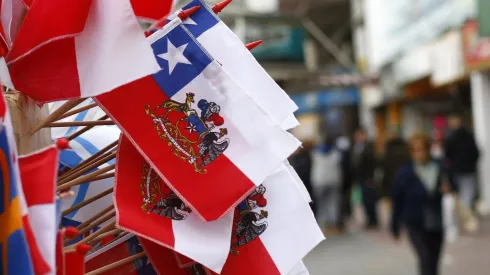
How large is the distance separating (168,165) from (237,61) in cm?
30

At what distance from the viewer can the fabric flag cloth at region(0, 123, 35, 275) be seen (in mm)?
1140

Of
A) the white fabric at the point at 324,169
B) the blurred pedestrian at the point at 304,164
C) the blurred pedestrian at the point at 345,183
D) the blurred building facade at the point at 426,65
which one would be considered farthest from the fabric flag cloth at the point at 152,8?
the blurred pedestrian at the point at 345,183

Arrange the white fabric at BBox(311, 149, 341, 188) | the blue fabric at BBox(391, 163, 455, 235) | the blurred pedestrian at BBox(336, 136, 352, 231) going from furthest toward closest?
the blurred pedestrian at BBox(336, 136, 352, 231) → the white fabric at BBox(311, 149, 341, 188) → the blue fabric at BBox(391, 163, 455, 235)

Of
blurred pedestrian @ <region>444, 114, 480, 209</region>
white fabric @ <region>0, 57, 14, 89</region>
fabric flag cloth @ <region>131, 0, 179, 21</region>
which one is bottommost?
blurred pedestrian @ <region>444, 114, 480, 209</region>

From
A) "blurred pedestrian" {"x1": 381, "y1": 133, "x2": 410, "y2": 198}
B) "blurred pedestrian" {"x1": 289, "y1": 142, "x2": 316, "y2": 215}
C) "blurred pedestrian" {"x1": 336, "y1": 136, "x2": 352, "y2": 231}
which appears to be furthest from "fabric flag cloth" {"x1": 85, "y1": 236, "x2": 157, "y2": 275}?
"blurred pedestrian" {"x1": 336, "y1": 136, "x2": 352, "y2": 231}

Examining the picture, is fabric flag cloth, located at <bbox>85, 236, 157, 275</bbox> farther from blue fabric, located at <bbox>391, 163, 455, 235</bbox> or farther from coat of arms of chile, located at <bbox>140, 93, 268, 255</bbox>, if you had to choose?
blue fabric, located at <bbox>391, 163, 455, 235</bbox>

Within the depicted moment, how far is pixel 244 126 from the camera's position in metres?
1.51

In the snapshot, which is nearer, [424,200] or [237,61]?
[237,61]

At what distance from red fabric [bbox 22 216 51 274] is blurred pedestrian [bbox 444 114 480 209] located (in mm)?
10271

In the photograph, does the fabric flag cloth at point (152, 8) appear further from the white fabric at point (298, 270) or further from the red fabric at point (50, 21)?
the white fabric at point (298, 270)

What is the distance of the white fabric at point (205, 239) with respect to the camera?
145 cm

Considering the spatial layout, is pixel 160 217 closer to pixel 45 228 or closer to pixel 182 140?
pixel 182 140

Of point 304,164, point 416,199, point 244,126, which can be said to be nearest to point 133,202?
point 244,126

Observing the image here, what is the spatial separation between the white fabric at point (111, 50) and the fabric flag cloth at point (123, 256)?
52 centimetres
